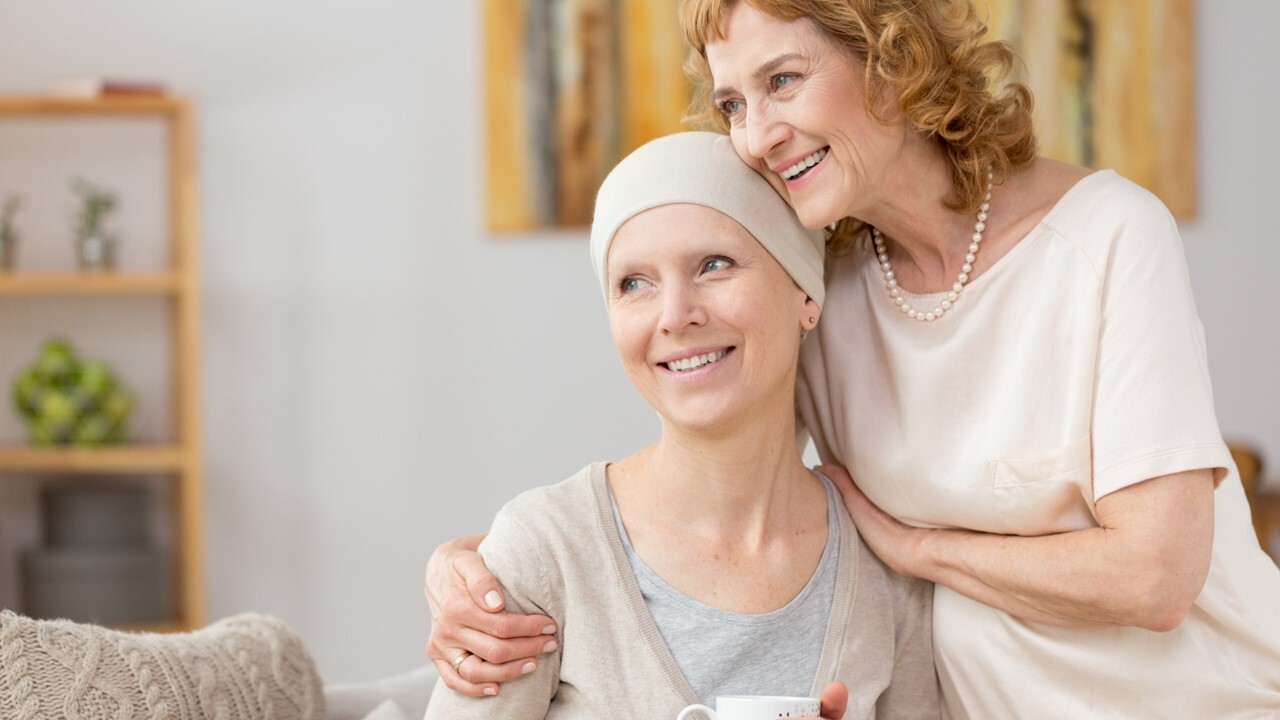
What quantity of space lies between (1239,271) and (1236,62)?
630 millimetres

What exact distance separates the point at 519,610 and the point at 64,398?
2.63 meters

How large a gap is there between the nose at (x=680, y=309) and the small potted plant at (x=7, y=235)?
2.93m

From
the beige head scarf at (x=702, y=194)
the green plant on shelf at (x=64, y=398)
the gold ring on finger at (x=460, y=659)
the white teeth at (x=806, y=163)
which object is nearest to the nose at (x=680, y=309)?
the beige head scarf at (x=702, y=194)

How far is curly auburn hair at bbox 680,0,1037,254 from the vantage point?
5.15ft

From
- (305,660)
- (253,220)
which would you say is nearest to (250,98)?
(253,220)

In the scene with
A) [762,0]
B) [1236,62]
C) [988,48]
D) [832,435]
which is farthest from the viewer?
[1236,62]

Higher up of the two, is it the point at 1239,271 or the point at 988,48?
the point at 988,48

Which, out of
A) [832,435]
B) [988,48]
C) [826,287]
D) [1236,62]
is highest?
[1236,62]

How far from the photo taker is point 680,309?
1.50 meters

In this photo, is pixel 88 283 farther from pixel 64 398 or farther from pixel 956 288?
pixel 956 288

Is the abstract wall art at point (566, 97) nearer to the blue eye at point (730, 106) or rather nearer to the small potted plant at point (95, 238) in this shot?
the small potted plant at point (95, 238)

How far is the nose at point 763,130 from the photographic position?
1584mm

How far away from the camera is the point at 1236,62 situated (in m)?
3.98

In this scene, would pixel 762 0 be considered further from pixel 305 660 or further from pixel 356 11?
pixel 356 11
